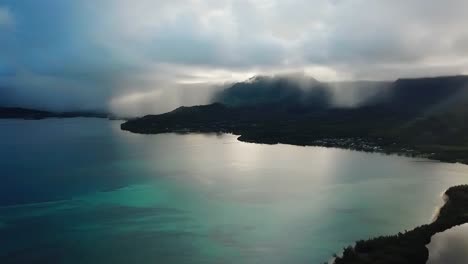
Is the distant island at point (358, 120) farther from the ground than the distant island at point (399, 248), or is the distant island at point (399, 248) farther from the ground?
the distant island at point (358, 120)

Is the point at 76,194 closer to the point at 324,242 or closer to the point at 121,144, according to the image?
the point at 324,242

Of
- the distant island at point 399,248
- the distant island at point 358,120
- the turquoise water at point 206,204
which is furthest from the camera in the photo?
the distant island at point 358,120

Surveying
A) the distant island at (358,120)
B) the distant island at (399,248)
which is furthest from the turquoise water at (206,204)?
the distant island at (358,120)

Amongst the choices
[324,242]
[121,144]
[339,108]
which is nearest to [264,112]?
[339,108]

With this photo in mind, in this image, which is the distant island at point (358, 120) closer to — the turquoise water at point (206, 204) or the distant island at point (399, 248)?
the turquoise water at point (206, 204)

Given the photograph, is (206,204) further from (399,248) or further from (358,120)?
(358,120)

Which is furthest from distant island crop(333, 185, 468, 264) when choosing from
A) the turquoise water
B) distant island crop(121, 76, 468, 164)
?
distant island crop(121, 76, 468, 164)

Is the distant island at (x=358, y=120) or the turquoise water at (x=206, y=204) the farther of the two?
the distant island at (x=358, y=120)
